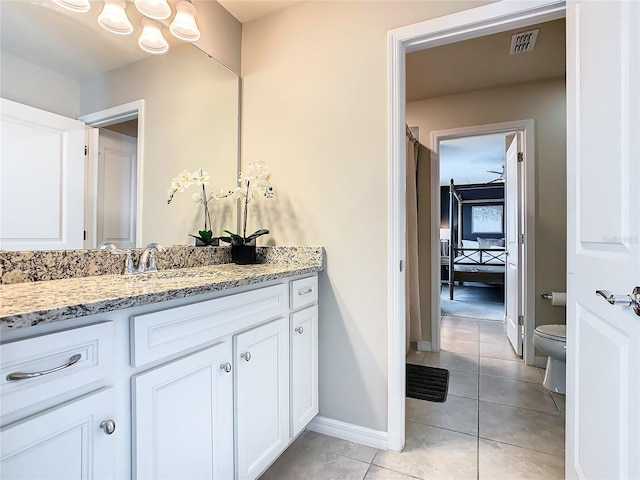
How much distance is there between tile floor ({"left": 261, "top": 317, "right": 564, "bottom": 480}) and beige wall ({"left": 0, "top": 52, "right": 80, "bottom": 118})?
66.7 inches

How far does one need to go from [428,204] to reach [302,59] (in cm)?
182

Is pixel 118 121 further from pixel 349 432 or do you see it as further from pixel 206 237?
pixel 349 432

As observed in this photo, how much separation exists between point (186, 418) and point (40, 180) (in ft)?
3.14

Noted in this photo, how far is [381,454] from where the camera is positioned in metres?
1.60

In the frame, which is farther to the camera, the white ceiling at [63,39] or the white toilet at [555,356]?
the white toilet at [555,356]

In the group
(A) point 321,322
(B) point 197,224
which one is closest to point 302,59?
(B) point 197,224

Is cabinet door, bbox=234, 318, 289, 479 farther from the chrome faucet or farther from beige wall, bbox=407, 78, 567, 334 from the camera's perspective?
beige wall, bbox=407, 78, 567, 334

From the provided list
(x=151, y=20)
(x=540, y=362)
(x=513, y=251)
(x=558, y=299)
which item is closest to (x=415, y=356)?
(x=540, y=362)

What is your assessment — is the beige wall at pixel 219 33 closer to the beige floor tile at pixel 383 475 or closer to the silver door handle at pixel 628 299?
the silver door handle at pixel 628 299

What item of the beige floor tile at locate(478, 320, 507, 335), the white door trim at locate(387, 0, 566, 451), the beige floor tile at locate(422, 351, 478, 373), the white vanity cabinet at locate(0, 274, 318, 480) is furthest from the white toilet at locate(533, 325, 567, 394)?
the white vanity cabinet at locate(0, 274, 318, 480)

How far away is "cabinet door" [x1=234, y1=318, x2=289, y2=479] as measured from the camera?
3.93 feet

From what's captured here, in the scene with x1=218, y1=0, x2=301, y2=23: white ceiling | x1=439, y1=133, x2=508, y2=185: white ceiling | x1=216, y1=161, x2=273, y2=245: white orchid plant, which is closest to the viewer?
x1=216, y1=161, x2=273, y2=245: white orchid plant

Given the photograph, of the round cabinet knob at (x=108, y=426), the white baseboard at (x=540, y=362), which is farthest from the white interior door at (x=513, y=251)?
the round cabinet knob at (x=108, y=426)

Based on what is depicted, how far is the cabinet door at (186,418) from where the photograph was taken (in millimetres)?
869
